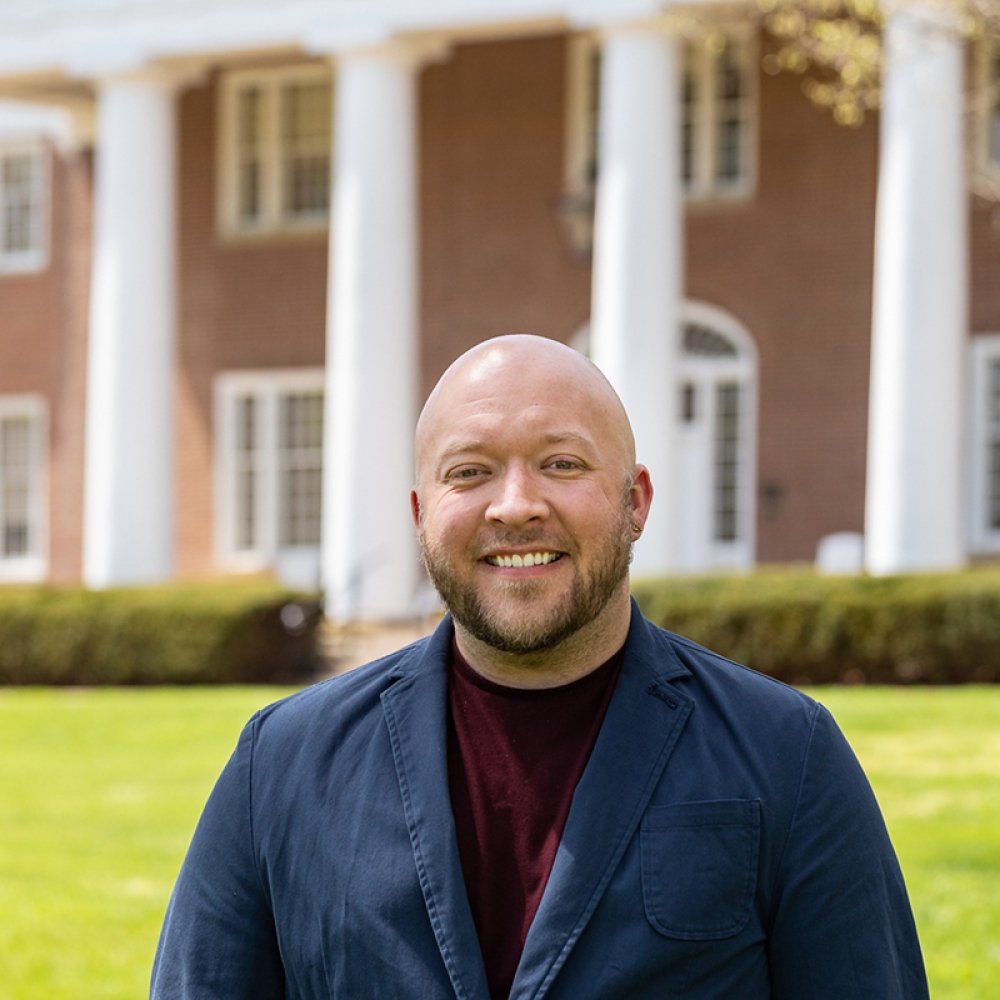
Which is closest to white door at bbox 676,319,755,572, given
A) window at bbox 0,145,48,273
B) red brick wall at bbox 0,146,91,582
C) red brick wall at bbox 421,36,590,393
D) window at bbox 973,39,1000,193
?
red brick wall at bbox 421,36,590,393

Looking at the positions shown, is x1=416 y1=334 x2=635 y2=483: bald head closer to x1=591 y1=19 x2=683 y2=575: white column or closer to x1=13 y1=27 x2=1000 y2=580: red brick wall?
A: x1=591 y1=19 x2=683 y2=575: white column

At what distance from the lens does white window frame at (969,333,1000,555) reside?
21984 mm

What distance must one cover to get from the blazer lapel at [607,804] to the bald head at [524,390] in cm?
33

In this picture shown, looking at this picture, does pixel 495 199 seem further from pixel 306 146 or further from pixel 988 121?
pixel 988 121

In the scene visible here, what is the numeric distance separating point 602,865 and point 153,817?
27.8 feet

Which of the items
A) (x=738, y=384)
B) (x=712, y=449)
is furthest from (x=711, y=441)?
(x=738, y=384)

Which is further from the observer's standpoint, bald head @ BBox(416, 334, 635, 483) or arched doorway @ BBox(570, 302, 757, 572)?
arched doorway @ BBox(570, 302, 757, 572)

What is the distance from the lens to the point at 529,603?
106 inches

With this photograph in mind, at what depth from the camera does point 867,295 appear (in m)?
22.5

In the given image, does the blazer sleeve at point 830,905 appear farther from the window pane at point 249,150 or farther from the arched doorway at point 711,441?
the window pane at point 249,150

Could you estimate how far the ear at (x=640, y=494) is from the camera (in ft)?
9.40

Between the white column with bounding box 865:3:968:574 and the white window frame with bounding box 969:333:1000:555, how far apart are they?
2783 millimetres

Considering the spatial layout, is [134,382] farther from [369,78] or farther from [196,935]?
[196,935]

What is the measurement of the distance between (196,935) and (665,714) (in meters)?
0.74
